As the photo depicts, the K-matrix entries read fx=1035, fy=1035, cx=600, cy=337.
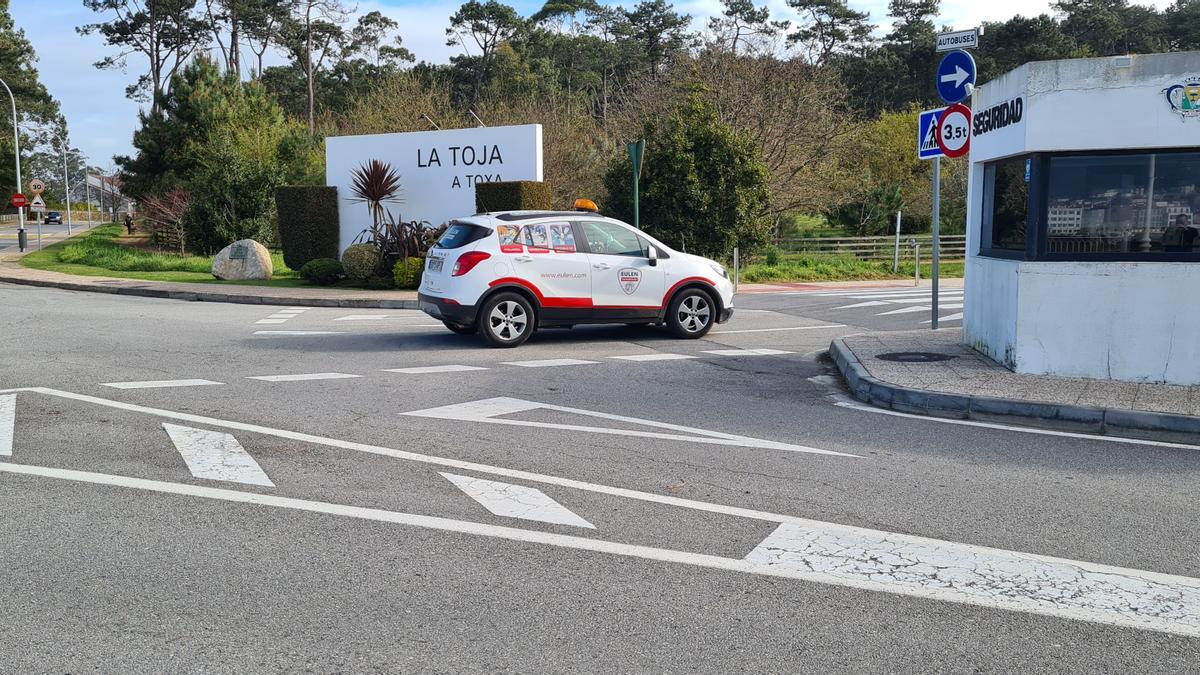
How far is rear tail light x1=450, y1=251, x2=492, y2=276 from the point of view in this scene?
41.0ft

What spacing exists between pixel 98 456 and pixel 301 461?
1.36 m

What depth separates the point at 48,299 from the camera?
65.8 feet

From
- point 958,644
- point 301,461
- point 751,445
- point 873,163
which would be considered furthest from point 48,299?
point 873,163

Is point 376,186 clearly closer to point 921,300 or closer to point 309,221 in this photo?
point 309,221

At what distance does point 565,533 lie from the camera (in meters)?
5.31

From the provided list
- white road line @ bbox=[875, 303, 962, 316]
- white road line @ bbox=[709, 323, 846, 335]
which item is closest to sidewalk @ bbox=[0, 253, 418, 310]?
white road line @ bbox=[709, 323, 846, 335]

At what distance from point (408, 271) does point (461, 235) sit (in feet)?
27.8

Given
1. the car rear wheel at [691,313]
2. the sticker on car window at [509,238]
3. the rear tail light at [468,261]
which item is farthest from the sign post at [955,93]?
the rear tail light at [468,261]

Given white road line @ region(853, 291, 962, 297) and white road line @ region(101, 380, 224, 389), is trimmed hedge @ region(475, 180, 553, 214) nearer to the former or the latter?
white road line @ region(853, 291, 962, 297)

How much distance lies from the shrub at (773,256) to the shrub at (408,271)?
12.0 m

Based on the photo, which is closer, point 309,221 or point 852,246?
point 309,221

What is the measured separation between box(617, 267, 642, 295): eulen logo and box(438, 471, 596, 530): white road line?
704 cm

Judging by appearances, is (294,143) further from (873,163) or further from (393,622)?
(393,622)

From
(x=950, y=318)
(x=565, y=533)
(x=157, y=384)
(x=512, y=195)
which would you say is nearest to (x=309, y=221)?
(x=512, y=195)
